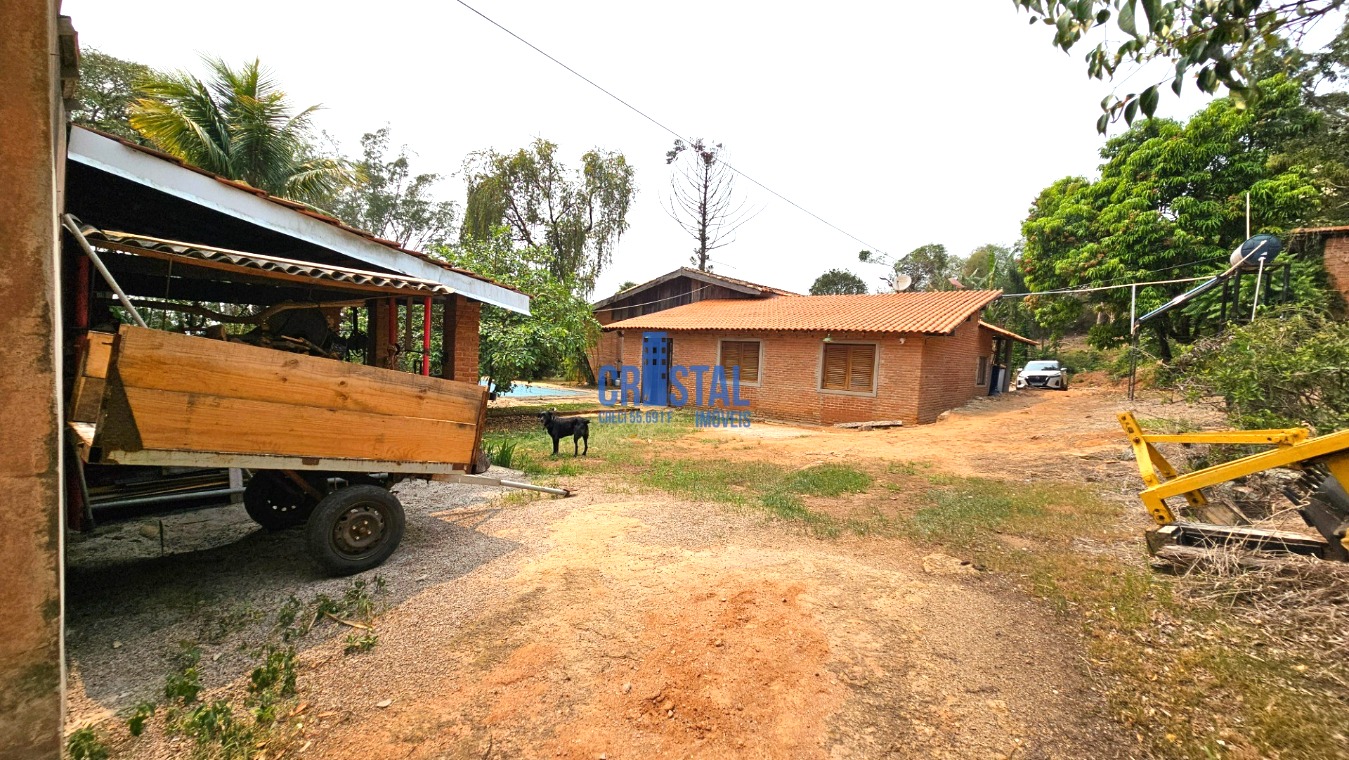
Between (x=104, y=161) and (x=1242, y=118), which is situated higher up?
(x=1242, y=118)

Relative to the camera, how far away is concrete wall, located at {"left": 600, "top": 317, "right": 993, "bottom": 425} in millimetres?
14055

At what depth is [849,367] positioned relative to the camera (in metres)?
15.2

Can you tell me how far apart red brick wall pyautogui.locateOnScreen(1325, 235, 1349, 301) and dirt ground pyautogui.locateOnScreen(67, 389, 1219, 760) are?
56.5 ft

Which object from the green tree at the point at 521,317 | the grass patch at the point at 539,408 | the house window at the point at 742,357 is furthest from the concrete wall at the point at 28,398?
the house window at the point at 742,357

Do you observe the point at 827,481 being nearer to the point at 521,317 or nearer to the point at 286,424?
the point at 286,424

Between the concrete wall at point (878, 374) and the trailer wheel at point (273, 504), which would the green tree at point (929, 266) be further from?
the trailer wheel at point (273, 504)

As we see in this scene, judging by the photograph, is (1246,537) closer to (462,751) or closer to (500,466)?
(462,751)

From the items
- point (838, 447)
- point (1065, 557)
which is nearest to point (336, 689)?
point (1065, 557)

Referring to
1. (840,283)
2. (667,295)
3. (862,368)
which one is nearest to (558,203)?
(667,295)

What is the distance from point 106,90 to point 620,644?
25.4 m

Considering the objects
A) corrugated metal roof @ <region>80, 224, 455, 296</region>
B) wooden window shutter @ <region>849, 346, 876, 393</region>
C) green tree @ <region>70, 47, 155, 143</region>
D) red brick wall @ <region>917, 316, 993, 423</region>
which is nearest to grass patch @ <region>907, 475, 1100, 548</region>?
corrugated metal roof @ <region>80, 224, 455, 296</region>

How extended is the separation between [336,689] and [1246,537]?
19.2 feet

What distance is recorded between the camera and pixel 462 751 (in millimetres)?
2350

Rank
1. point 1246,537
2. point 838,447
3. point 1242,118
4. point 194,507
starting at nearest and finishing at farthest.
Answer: point 1246,537 < point 194,507 < point 838,447 < point 1242,118
